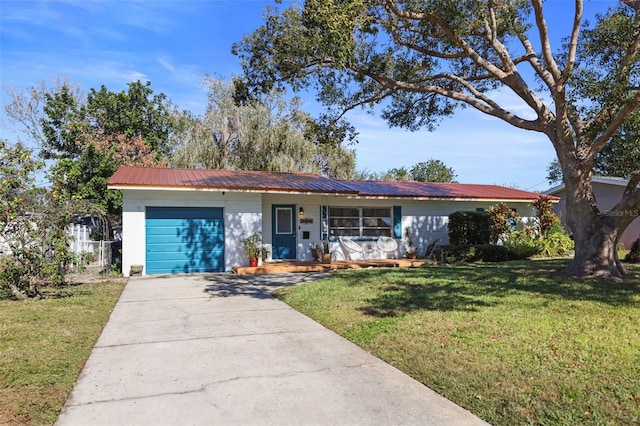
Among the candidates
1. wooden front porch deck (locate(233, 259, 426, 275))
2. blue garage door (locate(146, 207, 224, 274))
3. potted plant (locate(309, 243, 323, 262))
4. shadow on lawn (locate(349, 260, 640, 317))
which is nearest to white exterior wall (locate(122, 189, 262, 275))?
blue garage door (locate(146, 207, 224, 274))

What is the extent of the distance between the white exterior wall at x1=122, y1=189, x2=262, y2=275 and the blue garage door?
A: 7.2 inches

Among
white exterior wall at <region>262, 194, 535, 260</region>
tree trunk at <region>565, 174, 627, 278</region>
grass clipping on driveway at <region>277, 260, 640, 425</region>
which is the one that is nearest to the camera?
grass clipping on driveway at <region>277, 260, 640, 425</region>

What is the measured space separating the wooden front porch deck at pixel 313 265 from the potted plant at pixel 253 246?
0.31 meters

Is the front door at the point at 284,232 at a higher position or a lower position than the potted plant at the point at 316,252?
higher

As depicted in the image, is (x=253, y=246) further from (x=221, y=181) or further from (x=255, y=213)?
(x=221, y=181)

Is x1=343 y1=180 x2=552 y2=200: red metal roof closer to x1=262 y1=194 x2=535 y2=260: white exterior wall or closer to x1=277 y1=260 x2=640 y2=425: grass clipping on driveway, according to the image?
x1=262 y1=194 x2=535 y2=260: white exterior wall

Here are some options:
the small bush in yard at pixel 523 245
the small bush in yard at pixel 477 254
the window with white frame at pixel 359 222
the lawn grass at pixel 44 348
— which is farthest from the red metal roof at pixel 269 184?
the lawn grass at pixel 44 348

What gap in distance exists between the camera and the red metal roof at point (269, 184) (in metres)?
14.2

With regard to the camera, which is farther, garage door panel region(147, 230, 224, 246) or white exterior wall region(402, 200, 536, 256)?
white exterior wall region(402, 200, 536, 256)

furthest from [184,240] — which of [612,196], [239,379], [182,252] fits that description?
[612,196]

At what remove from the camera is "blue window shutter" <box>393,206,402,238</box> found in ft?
60.8

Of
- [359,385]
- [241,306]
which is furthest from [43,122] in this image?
[359,385]

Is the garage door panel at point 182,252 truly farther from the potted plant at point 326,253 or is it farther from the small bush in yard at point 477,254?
the small bush in yard at point 477,254

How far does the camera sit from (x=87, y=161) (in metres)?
20.9
